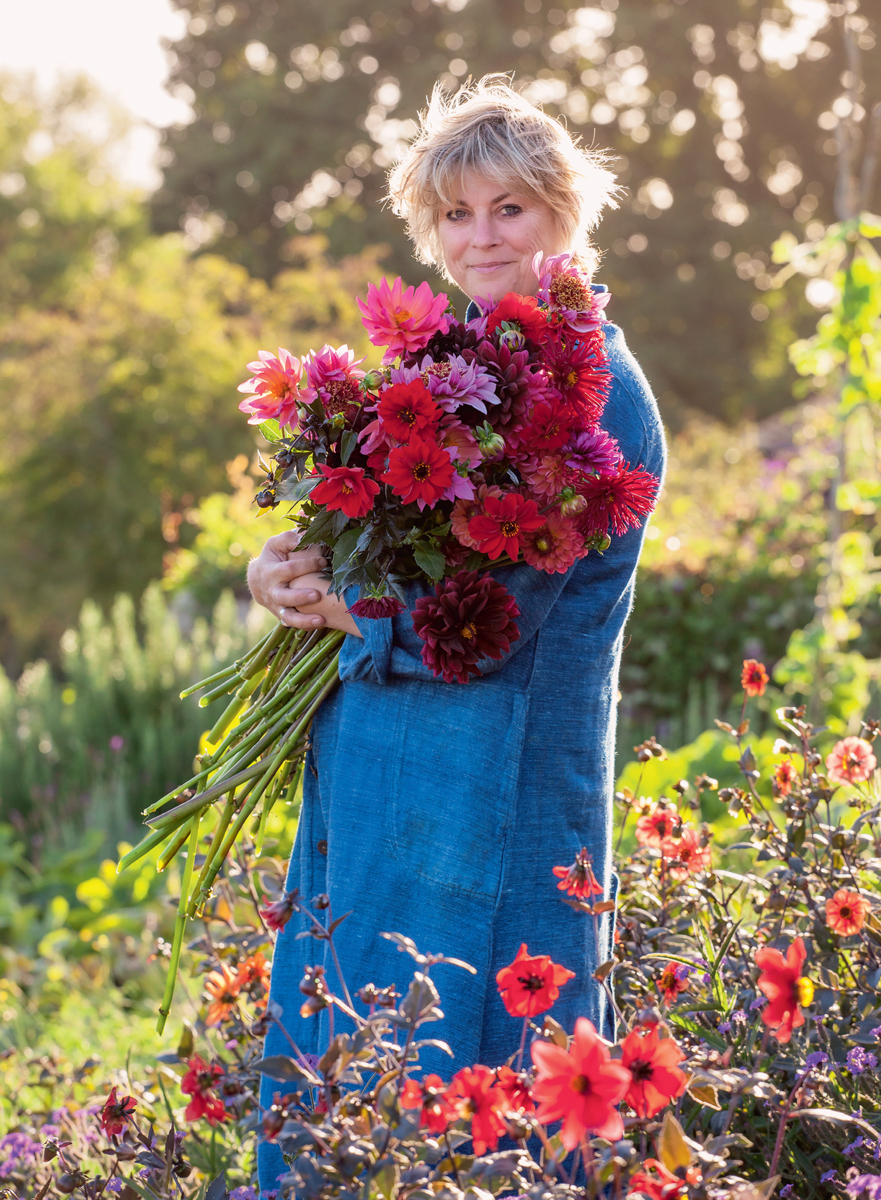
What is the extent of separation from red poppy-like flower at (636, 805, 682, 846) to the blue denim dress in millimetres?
261

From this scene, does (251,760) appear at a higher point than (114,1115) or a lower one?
higher

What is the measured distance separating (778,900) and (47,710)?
15.5ft

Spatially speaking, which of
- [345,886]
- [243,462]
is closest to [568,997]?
[345,886]

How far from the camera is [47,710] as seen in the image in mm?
5723

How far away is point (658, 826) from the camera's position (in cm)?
197

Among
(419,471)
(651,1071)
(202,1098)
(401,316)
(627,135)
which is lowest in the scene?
(202,1098)

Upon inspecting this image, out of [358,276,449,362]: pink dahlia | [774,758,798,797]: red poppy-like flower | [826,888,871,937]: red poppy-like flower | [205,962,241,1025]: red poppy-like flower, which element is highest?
[358,276,449,362]: pink dahlia

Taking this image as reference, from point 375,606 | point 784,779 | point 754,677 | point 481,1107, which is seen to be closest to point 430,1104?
point 481,1107

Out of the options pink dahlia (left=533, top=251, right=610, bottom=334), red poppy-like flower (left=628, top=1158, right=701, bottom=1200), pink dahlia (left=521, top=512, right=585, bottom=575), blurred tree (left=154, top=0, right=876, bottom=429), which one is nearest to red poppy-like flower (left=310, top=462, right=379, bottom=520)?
pink dahlia (left=521, top=512, right=585, bottom=575)

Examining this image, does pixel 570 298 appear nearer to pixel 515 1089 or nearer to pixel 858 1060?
pixel 515 1089

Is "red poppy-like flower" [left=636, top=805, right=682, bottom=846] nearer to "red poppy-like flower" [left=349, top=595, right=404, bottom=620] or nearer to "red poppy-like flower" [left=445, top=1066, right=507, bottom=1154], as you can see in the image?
"red poppy-like flower" [left=349, top=595, right=404, bottom=620]

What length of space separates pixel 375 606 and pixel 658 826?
2.61 ft

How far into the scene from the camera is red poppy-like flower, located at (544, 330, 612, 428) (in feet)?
4.72

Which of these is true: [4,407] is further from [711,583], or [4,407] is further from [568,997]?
[568,997]
